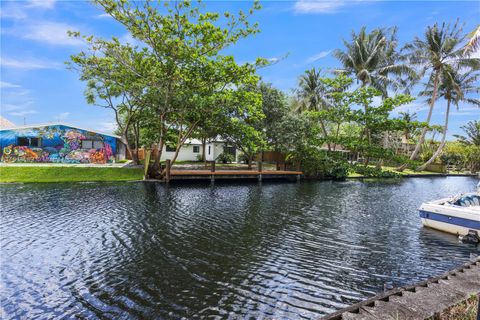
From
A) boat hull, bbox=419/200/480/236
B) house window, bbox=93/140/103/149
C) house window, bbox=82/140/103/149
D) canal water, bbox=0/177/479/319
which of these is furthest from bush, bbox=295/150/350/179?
house window, bbox=82/140/103/149

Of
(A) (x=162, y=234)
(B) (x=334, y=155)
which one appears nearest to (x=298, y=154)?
(B) (x=334, y=155)

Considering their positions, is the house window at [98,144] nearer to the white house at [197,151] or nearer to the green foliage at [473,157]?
the white house at [197,151]

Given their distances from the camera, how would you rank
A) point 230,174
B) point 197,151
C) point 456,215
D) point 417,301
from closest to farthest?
point 417,301
point 456,215
point 230,174
point 197,151

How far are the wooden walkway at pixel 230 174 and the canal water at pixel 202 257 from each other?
868cm

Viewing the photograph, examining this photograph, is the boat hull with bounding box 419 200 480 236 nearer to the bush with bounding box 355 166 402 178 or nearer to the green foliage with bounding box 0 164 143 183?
the bush with bounding box 355 166 402 178

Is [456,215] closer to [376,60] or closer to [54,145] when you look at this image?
[376,60]

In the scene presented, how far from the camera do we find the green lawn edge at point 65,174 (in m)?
21.2

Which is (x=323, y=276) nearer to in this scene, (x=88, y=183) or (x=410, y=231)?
(x=410, y=231)

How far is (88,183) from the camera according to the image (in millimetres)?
20969

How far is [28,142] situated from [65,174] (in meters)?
9.95

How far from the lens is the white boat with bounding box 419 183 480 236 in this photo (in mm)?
9969

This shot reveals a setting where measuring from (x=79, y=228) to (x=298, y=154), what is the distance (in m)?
22.3

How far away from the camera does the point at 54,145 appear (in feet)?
A: 95.8

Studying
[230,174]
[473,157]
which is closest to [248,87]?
[230,174]
